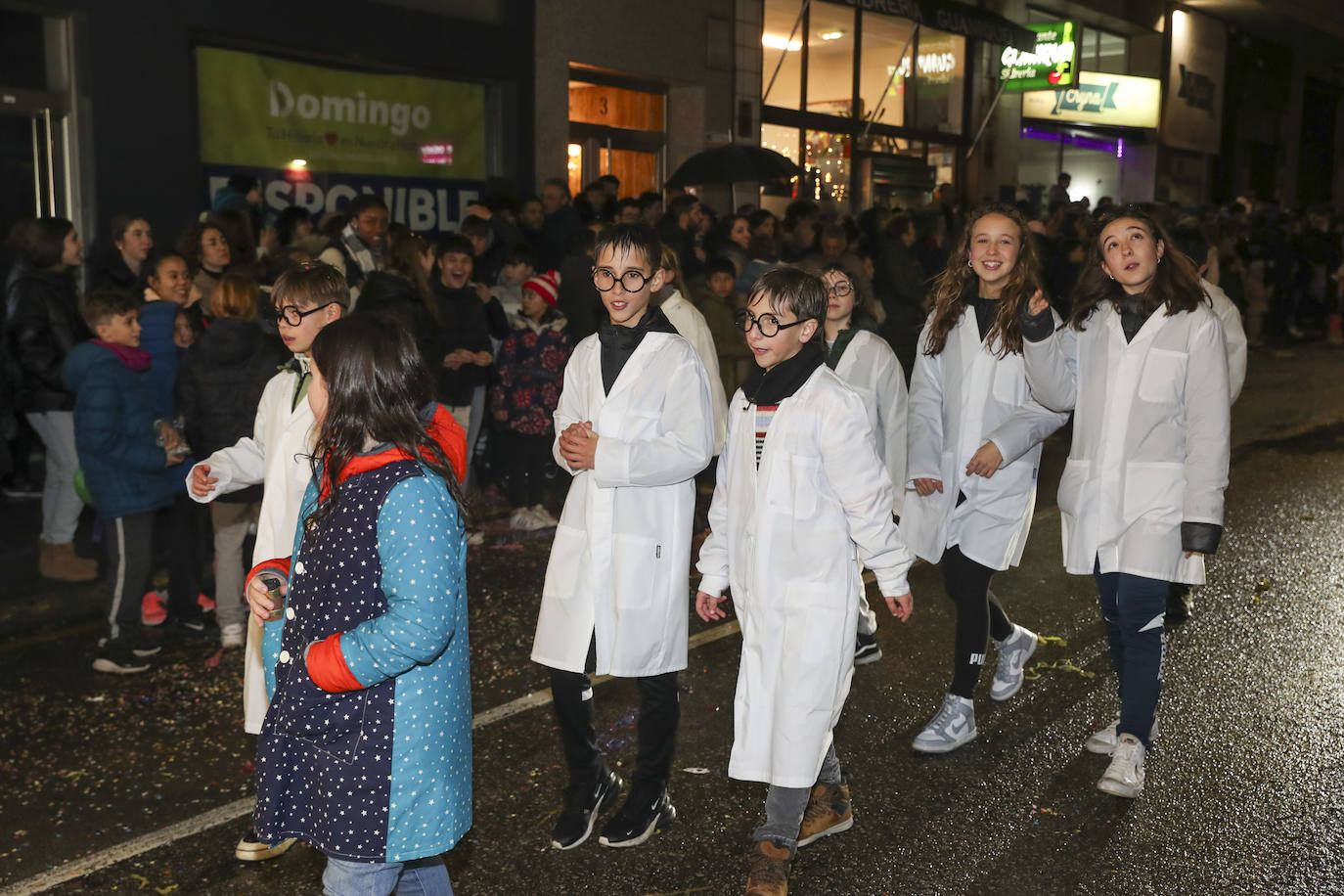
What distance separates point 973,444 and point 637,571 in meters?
1.59

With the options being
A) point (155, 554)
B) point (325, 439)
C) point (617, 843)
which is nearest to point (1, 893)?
point (617, 843)

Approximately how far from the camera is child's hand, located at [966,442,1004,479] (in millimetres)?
4758

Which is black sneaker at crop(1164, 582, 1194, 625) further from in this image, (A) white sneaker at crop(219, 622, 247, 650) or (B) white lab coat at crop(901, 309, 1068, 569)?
(A) white sneaker at crop(219, 622, 247, 650)

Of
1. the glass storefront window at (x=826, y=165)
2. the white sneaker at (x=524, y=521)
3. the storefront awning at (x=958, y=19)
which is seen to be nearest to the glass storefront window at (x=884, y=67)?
the glass storefront window at (x=826, y=165)

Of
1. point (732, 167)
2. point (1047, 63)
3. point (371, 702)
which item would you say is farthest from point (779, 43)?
point (371, 702)

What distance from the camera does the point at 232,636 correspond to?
618cm

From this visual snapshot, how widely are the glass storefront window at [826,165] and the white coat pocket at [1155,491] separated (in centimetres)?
1597

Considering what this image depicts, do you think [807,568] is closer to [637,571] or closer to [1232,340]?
[637,571]

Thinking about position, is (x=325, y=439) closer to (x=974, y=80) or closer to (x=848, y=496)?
(x=848, y=496)

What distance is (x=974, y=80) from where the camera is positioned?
2419 centimetres

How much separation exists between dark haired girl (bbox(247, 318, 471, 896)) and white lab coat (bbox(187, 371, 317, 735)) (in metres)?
1.03

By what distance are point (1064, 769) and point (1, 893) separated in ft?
12.0

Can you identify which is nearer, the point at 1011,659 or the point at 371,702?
the point at 371,702

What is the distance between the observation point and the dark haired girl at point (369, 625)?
9.01ft
